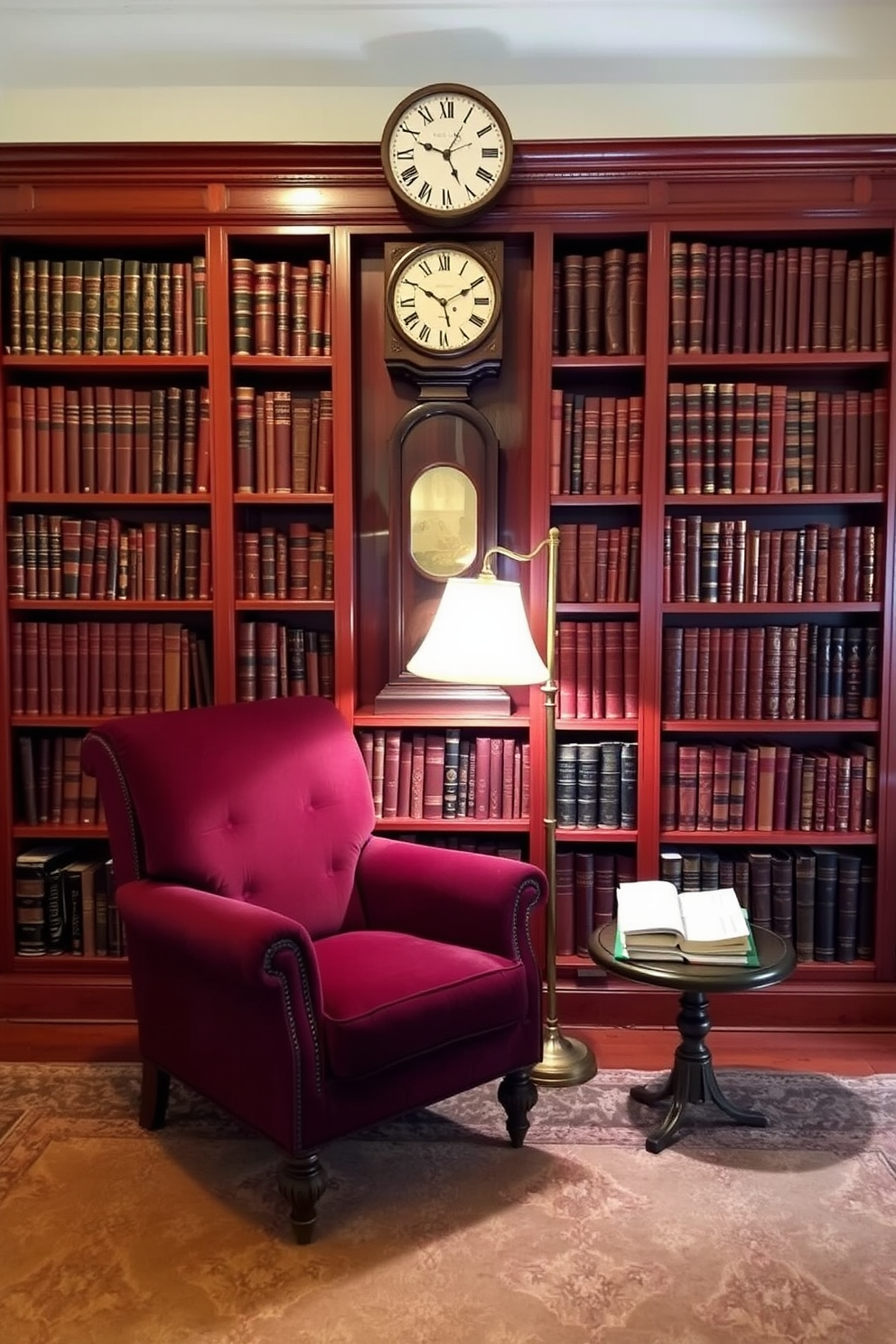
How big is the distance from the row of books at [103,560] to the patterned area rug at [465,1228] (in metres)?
1.34

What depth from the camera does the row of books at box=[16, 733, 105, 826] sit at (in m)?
2.81

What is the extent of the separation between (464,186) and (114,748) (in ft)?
5.66

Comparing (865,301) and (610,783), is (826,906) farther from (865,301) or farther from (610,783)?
(865,301)

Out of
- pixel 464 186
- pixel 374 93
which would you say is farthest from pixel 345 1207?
pixel 374 93

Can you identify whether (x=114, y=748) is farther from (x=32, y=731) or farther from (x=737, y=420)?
(x=737, y=420)

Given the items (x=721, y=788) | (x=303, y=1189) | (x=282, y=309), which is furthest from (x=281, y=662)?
(x=303, y=1189)

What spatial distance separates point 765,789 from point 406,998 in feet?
4.46

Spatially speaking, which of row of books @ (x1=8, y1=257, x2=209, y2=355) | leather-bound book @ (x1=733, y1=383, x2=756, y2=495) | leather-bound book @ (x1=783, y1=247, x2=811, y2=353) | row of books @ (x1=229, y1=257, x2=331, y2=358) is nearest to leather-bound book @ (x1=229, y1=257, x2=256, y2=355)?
row of books @ (x1=229, y1=257, x2=331, y2=358)

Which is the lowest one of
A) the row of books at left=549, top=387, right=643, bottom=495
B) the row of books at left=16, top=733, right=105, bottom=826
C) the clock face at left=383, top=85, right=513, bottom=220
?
the row of books at left=16, top=733, right=105, bottom=826

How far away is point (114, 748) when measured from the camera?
2.10 m

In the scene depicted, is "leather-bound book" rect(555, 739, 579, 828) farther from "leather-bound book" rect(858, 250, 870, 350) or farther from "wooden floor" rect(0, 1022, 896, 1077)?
"leather-bound book" rect(858, 250, 870, 350)

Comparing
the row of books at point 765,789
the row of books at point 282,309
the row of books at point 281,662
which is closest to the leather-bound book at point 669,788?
the row of books at point 765,789

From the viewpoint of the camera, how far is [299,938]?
1.74 metres

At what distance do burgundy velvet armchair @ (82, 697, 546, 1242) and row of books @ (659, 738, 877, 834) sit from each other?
77cm
